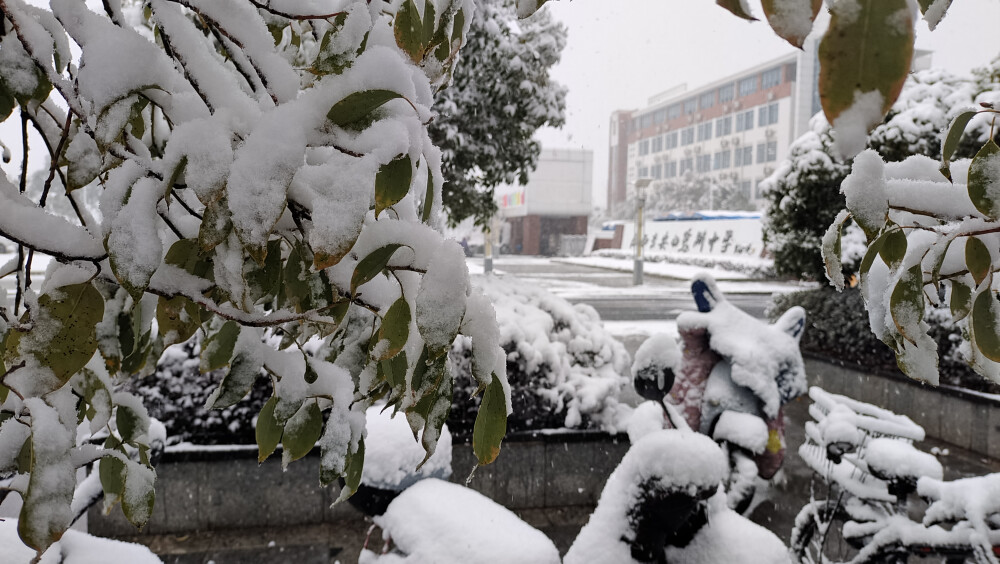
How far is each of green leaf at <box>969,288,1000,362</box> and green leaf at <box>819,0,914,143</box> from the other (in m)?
0.55

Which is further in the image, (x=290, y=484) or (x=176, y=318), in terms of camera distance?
(x=290, y=484)

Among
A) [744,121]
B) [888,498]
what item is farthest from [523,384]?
[744,121]

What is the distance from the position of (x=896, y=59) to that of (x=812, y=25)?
5 centimetres

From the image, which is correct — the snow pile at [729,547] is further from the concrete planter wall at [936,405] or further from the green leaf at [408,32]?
the concrete planter wall at [936,405]

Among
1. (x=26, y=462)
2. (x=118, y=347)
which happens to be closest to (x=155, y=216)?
(x=118, y=347)

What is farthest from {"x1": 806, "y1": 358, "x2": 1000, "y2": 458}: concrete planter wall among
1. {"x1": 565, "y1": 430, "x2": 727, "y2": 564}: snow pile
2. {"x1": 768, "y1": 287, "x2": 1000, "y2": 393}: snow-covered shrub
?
Result: {"x1": 565, "y1": 430, "x2": 727, "y2": 564}: snow pile

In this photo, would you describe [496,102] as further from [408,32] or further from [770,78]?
[770,78]

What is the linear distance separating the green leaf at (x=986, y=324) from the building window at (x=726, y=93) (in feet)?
197

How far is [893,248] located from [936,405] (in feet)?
20.3

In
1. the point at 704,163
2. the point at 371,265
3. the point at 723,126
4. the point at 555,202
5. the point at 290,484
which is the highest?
the point at 723,126

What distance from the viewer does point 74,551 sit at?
148 centimetres

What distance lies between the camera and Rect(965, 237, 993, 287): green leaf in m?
0.82

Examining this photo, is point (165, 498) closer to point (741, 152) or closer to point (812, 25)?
point (812, 25)

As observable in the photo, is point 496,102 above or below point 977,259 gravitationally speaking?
above
